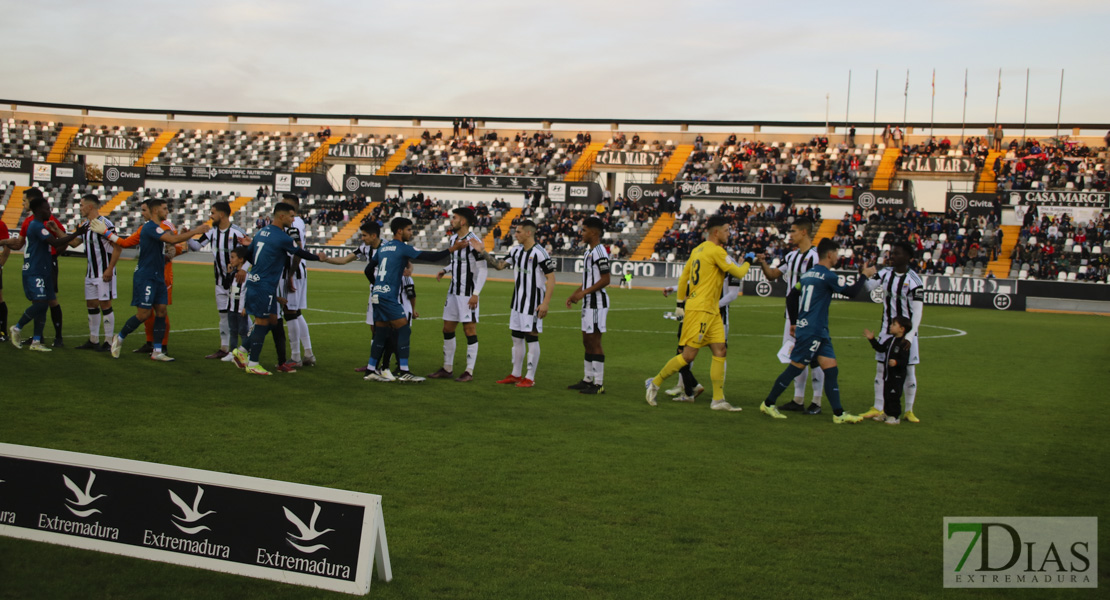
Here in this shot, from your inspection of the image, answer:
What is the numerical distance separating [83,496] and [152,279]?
25.1ft

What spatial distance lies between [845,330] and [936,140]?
35794 mm

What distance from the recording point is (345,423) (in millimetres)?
8062

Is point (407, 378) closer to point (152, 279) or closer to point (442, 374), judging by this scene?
point (442, 374)

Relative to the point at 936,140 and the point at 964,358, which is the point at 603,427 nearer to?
the point at 964,358

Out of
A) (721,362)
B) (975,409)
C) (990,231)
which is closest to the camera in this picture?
(721,362)

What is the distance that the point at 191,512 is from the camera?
4320 mm

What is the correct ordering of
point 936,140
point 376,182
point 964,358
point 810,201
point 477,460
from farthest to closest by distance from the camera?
point 376,182 < point 936,140 < point 810,201 < point 964,358 < point 477,460

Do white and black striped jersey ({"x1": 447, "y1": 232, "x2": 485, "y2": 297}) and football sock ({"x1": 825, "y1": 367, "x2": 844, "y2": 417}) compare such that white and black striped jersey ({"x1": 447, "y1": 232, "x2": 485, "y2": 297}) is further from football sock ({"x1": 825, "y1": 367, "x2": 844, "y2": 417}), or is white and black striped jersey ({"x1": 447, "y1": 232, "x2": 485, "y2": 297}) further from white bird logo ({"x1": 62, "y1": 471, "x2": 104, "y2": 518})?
white bird logo ({"x1": 62, "y1": 471, "x2": 104, "y2": 518})

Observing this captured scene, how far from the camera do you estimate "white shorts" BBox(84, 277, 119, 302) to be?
12.0 metres

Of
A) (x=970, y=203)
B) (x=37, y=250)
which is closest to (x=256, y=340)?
(x=37, y=250)

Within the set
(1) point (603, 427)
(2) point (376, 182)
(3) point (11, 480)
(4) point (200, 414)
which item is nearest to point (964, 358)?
(1) point (603, 427)

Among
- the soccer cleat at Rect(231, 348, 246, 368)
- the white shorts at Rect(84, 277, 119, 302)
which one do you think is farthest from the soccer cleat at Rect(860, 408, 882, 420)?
the white shorts at Rect(84, 277, 119, 302)

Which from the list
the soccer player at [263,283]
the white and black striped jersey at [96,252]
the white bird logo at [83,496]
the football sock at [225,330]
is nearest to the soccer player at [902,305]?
the soccer player at [263,283]

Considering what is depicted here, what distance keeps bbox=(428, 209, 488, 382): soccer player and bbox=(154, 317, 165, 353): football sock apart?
149 inches
